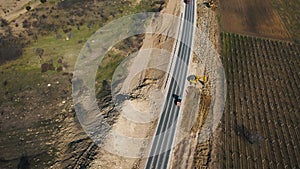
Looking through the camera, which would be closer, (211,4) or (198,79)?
(198,79)

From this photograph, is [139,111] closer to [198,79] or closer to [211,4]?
[198,79]

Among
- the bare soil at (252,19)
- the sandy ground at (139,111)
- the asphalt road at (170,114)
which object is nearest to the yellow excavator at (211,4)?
the bare soil at (252,19)

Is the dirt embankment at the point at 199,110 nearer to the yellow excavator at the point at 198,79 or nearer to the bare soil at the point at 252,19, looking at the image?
the yellow excavator at the point at 198,79

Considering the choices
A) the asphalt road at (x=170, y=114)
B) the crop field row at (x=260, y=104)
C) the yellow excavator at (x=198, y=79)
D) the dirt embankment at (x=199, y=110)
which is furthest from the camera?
the yellow excavator at (x=198, y=79)

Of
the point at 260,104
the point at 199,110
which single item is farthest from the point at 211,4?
the point at 199,110

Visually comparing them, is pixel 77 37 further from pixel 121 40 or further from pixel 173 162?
pixel 173 162

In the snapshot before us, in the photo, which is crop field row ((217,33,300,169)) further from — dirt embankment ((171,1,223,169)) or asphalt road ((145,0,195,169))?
asphalt road ((145,0,195,169))

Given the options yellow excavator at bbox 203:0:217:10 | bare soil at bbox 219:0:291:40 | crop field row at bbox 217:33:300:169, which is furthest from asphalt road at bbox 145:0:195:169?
yellow excavator at bbox 203:0:217:10
